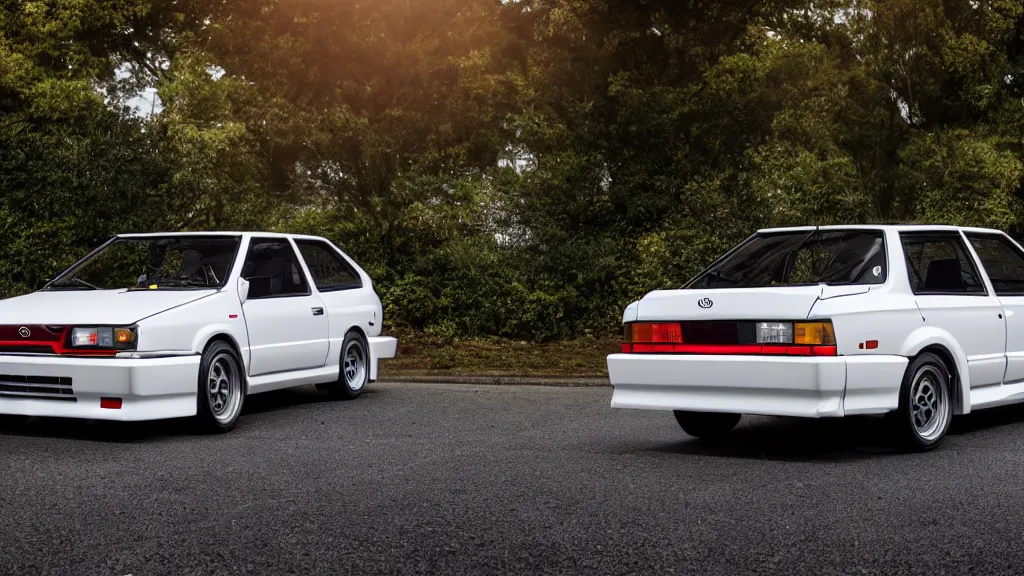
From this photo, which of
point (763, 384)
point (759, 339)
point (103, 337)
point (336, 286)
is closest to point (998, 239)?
point (759, 339)

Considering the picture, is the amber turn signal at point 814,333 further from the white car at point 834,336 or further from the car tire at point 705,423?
the car tire at point 705,423

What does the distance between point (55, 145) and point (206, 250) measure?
1102 centimetres

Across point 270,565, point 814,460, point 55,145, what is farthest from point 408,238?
point 270,565

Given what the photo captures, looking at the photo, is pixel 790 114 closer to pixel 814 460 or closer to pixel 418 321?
pixel 418 321

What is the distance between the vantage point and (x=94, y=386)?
884 cm

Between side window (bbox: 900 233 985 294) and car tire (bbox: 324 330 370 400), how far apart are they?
5.47 meters

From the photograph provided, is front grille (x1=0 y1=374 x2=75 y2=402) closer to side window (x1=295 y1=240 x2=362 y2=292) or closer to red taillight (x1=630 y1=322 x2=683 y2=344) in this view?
side window (x1=295 y1=240 x2=362 y2=292)

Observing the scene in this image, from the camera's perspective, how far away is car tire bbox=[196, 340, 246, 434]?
936 cm

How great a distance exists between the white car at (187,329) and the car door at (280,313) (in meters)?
0.01

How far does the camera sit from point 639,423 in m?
10.2

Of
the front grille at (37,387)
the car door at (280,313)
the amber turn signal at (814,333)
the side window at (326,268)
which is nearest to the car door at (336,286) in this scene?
the side window at (326,268)

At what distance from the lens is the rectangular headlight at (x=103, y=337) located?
889 cm

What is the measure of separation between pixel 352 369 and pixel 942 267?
587 centimetres

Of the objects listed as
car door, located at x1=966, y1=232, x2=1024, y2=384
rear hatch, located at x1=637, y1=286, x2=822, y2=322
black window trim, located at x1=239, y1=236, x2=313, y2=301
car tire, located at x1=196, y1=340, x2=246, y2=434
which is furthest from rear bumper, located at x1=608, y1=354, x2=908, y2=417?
black window trim, located at x1=239, y1=236, x2=313, y2=301
